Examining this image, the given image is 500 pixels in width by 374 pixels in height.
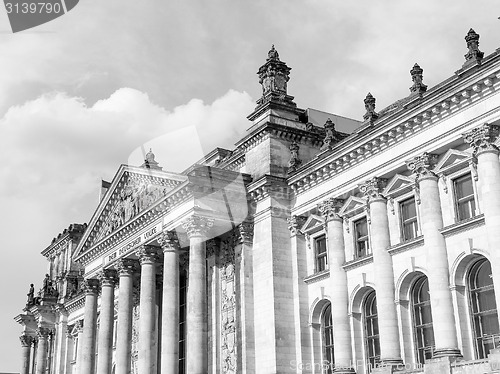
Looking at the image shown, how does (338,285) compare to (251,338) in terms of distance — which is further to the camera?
(251,338)

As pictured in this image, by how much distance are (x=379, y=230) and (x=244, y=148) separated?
10185mm

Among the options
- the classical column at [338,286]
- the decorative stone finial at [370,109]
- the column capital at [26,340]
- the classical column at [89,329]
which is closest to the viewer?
the classical column at [338,286]

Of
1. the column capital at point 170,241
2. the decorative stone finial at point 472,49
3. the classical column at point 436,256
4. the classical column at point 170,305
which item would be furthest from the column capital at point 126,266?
the decorative stone finial at point 472,49

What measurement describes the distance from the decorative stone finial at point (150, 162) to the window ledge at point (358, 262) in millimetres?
14050

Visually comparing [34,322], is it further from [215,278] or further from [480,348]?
[480,348]

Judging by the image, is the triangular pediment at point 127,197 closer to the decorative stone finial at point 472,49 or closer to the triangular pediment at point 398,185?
the triangular pediment at point 398,185

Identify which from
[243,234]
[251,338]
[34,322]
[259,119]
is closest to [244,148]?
[259,119]

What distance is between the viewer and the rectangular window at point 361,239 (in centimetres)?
2789

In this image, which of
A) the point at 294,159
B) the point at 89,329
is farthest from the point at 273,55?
the point at 89,329

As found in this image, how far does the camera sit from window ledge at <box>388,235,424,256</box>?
24656mm

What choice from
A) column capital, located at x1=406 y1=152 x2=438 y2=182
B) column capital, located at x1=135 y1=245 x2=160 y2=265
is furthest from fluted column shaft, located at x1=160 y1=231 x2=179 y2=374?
column capital, located at x1=406 y1=152 x2=438 y2=182

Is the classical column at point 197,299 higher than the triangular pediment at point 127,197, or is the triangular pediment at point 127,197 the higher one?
the triangular pediment at point 127,197

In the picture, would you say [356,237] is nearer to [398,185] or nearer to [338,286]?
[338,286]

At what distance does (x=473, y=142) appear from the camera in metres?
22.5
